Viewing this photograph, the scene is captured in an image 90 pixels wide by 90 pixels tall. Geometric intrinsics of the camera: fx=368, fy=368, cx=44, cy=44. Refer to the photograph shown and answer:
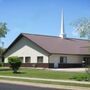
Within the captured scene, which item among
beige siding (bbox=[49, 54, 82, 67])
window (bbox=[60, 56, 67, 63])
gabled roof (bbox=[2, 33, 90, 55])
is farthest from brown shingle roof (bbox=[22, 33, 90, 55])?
window (bbox=[60, 56, 67, 63])

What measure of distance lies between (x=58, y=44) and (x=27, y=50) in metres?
5.30

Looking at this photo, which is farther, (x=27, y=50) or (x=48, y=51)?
(x=27, y=50)

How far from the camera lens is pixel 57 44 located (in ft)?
199

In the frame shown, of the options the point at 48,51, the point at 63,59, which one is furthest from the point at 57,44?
the point at 48,51

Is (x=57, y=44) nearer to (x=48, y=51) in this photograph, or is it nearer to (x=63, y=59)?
(x=63, y=59)

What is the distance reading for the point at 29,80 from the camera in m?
29.7

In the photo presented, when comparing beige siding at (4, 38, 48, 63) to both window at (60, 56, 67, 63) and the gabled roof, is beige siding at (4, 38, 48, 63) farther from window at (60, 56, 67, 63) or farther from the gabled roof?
window at (60, 56, 67, 63)

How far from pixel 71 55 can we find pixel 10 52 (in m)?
11.9

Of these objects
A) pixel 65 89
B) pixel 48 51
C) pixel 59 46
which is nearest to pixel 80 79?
pixel 65 89

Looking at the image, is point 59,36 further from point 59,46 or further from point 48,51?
point 48,51

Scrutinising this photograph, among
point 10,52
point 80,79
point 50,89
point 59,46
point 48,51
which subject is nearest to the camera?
point 50,89

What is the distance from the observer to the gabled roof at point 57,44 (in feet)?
190

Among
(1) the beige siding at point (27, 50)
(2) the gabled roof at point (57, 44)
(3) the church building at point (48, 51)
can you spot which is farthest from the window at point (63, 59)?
(1) the beige siding at point (27, 50)

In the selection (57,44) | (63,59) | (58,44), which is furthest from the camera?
(58,44)
